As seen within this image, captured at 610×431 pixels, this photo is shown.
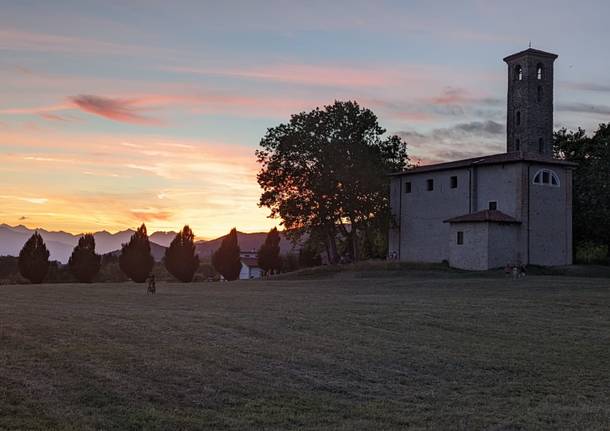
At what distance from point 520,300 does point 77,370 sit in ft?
68.2

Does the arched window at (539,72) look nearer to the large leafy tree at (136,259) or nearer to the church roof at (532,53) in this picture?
the church roof at (532,53)

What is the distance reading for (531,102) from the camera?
2453 inches

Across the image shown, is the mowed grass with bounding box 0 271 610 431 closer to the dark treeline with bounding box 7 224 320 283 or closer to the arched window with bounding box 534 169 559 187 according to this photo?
the arched window with bounding box 534 169 559 187

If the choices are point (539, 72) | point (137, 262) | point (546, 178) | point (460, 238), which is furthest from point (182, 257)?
point (539, 72)

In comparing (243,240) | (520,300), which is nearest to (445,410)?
(520,300)

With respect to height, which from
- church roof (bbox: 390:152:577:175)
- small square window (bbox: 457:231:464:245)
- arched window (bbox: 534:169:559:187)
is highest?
church roof (bbox: 390:152:577:175)

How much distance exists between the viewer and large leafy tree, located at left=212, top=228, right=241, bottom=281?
8738cm

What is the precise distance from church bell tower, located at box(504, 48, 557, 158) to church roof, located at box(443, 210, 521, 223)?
34.5 feet

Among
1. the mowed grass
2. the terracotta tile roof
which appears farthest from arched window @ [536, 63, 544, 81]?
the terracotta tile roof

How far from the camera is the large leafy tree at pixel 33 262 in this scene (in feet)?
236

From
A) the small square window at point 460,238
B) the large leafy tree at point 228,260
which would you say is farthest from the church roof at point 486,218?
the large leafy tree at point 228,260

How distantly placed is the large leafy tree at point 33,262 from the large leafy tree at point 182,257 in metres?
13.7

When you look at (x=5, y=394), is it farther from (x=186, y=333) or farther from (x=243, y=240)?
(x=243, y=240)

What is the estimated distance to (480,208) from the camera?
186ft
